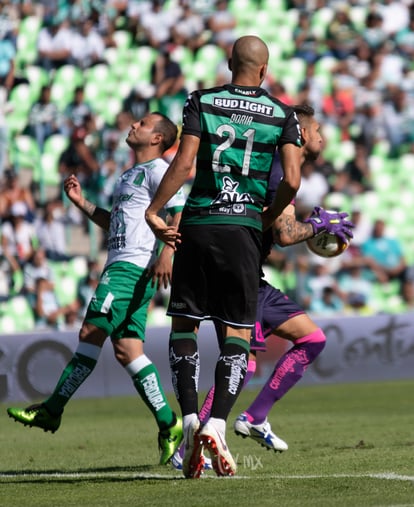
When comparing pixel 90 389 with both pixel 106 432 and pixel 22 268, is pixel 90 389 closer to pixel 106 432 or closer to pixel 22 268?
pixel 22 268

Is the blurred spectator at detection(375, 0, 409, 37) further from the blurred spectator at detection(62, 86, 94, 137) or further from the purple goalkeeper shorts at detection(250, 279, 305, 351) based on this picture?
the purple goalkeeper shorts at detection(250, 279, 305, 351)

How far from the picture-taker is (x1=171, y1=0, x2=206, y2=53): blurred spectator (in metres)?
19.8

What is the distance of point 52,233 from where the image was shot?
15781 mm

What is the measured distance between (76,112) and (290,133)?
11.9 meters

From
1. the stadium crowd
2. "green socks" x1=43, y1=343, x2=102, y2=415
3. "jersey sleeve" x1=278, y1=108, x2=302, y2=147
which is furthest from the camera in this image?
the stadium crowd

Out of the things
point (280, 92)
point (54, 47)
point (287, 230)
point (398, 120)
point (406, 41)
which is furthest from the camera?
point (406, 41)

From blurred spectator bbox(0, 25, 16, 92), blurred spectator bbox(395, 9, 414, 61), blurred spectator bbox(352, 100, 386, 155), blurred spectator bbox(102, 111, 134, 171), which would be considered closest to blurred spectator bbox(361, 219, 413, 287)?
blurred spectator bbox(352, 100, 386, 155)

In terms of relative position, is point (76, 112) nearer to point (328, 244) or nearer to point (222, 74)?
point (222, 74)

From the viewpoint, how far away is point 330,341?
15.9m

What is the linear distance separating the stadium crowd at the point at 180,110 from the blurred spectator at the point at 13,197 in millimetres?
19

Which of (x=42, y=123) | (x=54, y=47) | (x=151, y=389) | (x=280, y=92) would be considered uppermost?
(x=54, y=47)

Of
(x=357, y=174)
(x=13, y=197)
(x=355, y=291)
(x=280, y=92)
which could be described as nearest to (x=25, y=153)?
(x=13, y=197)

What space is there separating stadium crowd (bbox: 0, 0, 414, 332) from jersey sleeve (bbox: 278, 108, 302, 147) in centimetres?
903

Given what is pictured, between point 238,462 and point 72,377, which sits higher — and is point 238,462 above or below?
below
